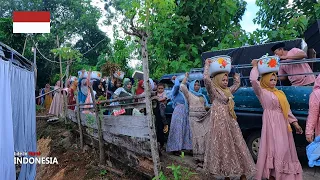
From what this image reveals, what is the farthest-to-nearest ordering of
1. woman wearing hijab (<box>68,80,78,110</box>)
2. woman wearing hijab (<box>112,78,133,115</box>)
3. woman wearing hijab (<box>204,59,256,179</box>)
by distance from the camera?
woman wearing hijab (<box>68,80,78,110</box>), woman wearing hijab (<box>112,78,133,115</box>), woman wearing hijab (<box>204,59,256,179</box>)

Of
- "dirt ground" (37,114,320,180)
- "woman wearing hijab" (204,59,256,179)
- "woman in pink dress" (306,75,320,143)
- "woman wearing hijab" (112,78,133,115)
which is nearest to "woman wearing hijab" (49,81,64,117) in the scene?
"dirt ground" (37,114,320,180)

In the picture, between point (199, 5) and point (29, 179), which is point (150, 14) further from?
point (29, 179)

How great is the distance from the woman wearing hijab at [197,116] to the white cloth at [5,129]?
2841 millimetres

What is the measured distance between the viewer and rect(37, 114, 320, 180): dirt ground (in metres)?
4.51

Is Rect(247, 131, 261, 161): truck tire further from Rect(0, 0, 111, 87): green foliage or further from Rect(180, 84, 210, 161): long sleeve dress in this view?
Rect(0, 0, 111, 87): green foliage

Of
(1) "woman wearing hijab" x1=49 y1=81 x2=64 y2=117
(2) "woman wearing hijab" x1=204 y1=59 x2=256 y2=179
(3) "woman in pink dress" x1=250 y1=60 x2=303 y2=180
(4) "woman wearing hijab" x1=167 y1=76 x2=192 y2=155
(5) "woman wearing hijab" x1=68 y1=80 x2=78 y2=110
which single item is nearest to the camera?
(3) "woman in pink dress" x1=250 y1=60 x2=303 y2=180

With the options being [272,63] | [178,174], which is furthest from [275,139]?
[178,174]

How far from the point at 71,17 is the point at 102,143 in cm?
1903

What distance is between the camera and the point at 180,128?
5621mm

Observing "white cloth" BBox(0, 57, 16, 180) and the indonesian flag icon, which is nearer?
"white cloth" BBox(0, 57, 16, 180)

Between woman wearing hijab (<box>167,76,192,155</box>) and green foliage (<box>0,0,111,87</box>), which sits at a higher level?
green foliage (<box>0,0,111,87</box>)

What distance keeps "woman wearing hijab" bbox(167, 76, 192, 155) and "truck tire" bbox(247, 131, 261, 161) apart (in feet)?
3.88

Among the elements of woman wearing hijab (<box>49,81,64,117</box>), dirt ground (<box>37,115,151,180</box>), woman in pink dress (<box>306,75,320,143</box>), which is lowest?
dirt ground (<box>37,115,151,180</box>)

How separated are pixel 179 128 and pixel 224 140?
6.36ft
